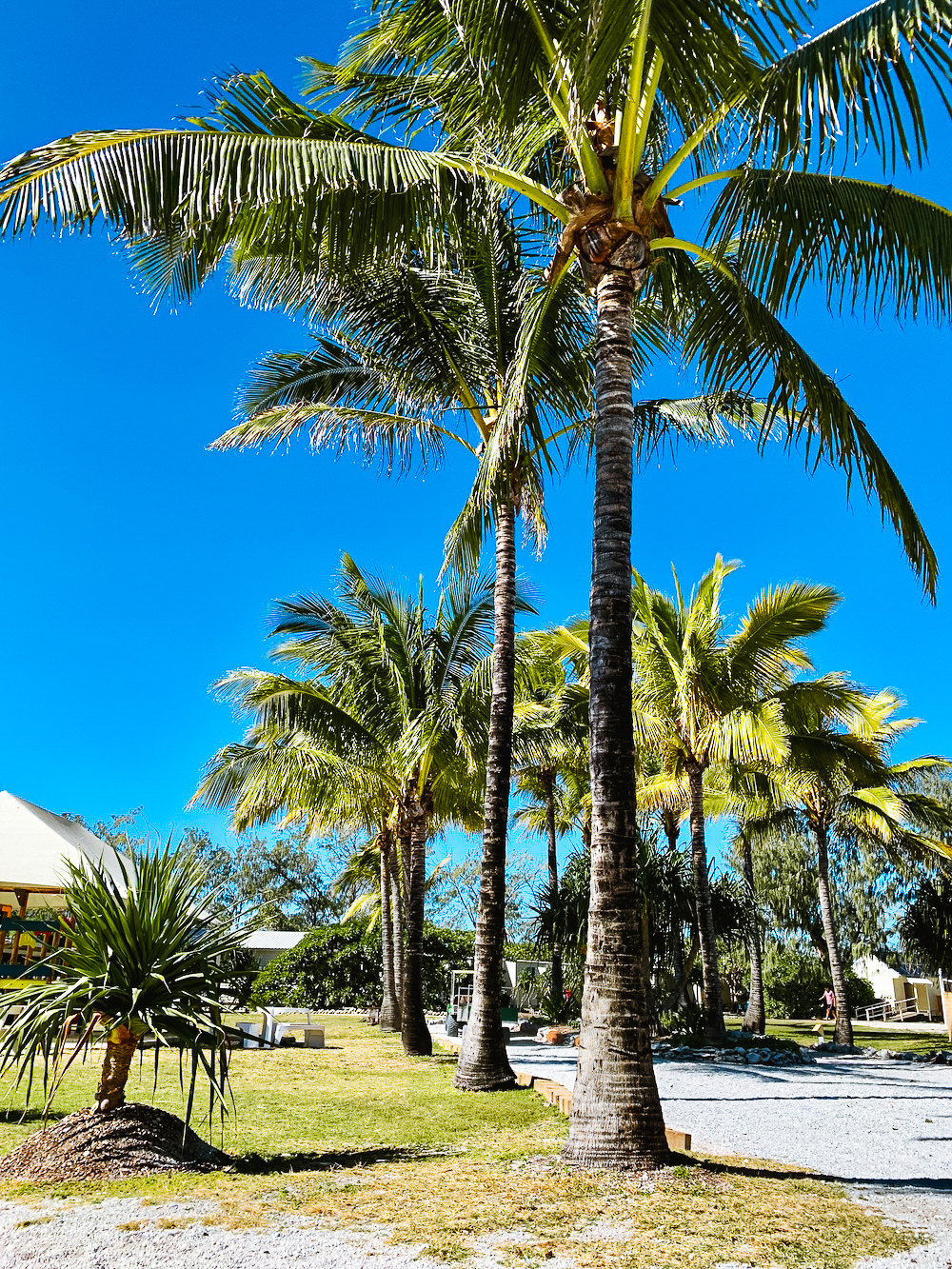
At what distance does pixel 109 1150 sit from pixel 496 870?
6.02 m

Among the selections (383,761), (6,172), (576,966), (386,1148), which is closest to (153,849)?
(386,1148)

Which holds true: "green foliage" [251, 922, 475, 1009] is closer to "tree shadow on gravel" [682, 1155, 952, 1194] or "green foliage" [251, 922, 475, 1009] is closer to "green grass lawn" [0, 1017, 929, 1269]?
"green grass lawn" [0, 1017, 929, 1269]

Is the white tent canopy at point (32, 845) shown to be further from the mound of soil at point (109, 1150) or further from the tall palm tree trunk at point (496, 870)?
the mound of soil at point (109, 1150)

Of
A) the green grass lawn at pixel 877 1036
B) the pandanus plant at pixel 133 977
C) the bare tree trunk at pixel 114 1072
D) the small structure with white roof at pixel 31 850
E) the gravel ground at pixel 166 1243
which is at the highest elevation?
the small structure with white roof at pixel 31 850

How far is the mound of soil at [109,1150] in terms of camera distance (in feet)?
17.7

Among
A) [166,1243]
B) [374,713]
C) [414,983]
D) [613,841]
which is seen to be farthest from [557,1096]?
[374,713]

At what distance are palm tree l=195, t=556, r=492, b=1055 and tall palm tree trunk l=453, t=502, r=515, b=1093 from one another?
3323 mm

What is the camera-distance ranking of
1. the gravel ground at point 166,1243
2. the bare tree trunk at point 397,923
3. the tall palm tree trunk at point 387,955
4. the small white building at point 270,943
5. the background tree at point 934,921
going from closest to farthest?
the gravel ground at point 166,1243 < the bare tree trunk at point 397,923 < the tall palm tree trunk at point 387,955 < the background tree at point 934,921 < the small white building at point 270,943

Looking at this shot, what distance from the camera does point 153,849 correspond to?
6.01 meters

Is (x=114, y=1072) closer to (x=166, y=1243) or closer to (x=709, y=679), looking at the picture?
(x=166, y=1243)

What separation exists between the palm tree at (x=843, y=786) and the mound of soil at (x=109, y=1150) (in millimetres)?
12808

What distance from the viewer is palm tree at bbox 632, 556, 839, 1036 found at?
16.1m

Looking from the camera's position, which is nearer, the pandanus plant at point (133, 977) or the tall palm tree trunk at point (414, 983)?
the pandanus plant at point (133, 977)

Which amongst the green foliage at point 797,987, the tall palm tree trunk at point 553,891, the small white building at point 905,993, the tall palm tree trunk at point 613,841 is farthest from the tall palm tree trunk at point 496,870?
the small white building at point 905,993
